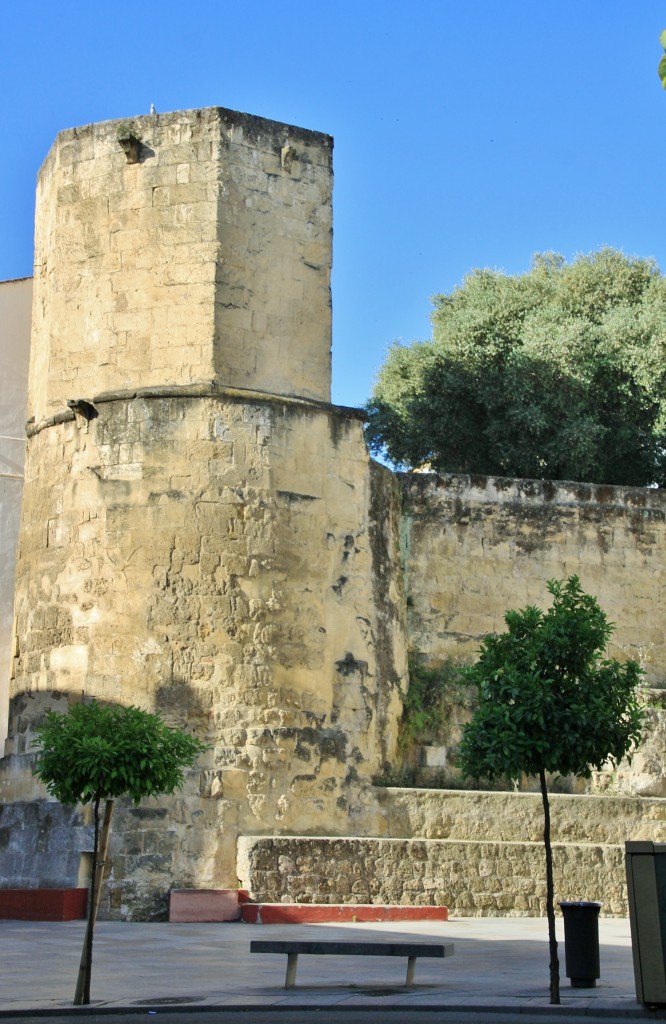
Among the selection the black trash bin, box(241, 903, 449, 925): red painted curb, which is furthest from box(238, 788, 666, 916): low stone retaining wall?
the black trash bin

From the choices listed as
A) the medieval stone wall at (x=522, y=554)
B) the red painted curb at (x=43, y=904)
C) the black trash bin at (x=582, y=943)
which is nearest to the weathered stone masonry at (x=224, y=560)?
the red painted curb at (x=43, y=904)

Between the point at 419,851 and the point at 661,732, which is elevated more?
the point at 661,732

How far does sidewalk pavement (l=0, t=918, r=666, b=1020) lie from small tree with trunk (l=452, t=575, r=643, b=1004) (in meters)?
1.10

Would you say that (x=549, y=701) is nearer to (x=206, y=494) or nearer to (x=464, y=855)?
(x=464, y=855)

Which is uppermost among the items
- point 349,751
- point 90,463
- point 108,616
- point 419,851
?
point 90,463

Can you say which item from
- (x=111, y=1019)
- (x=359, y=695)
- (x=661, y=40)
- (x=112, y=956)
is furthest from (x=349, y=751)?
(x=661, y=40)

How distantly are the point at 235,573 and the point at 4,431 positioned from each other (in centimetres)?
499

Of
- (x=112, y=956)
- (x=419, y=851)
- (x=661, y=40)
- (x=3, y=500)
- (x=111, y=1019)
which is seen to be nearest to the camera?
(x=661, y=40)

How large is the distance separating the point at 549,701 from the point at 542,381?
13.6m

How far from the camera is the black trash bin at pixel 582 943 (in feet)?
31.6

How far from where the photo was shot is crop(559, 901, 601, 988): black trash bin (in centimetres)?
962

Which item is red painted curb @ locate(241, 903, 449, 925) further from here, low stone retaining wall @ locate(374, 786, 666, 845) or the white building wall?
the white building wall

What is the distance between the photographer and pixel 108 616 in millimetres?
15664

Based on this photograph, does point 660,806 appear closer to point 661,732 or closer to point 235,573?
point 661,732
